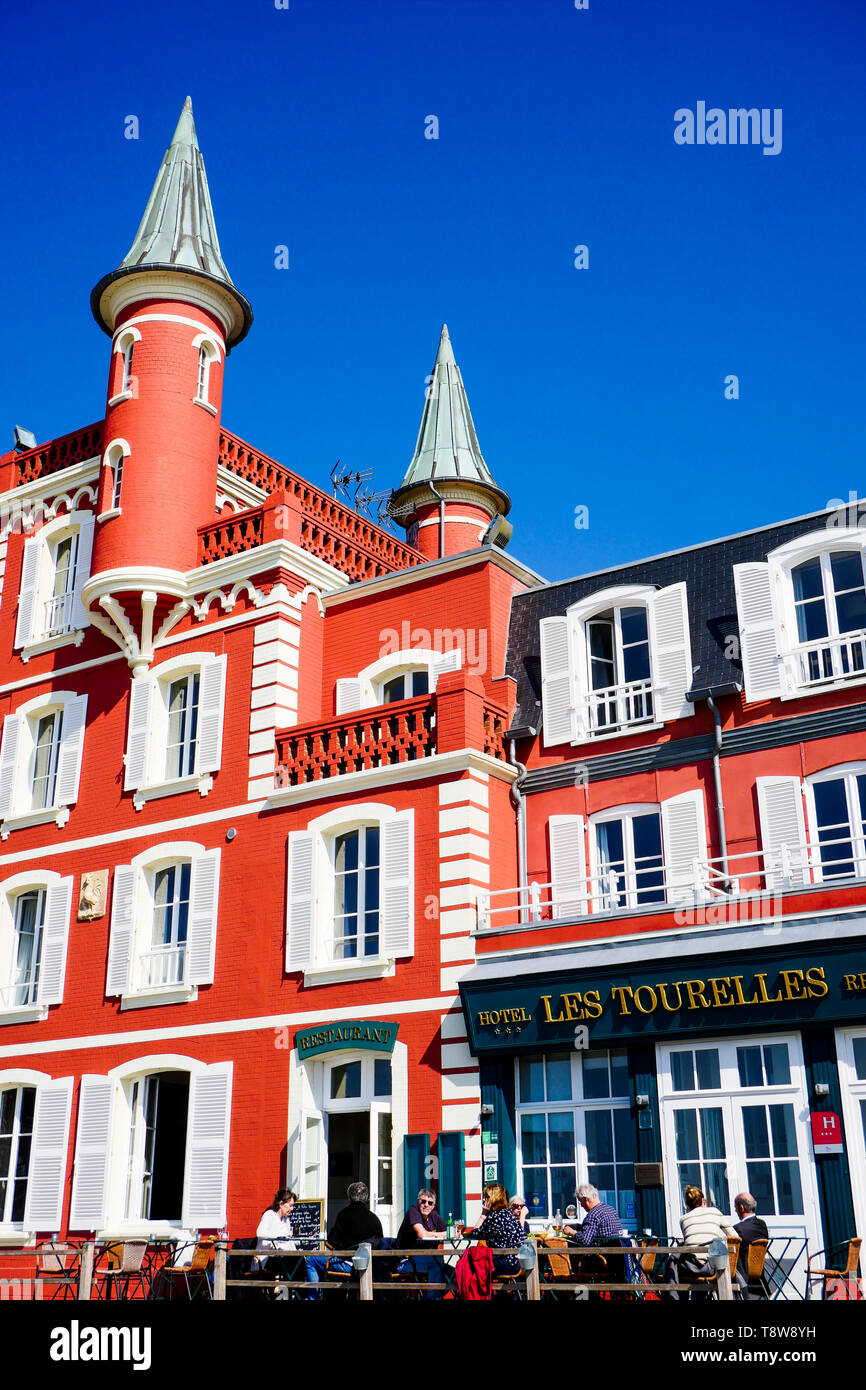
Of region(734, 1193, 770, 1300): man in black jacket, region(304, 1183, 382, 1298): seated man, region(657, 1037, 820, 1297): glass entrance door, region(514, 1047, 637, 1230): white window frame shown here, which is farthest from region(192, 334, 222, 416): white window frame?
region(734, 1193, 770, 1300): man in black jacket

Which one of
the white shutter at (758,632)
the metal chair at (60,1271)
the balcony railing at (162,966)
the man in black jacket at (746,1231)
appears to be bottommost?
the metal chair at (60,1271)

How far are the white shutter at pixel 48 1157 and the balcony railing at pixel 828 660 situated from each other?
13029mm

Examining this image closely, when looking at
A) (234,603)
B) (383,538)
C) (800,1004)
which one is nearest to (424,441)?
(383,538)

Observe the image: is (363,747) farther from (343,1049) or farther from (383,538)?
(383,538)

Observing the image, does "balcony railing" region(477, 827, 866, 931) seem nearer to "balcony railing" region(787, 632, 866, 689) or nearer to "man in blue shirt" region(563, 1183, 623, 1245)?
"balcony railing" region(787, 632, 866, 689)

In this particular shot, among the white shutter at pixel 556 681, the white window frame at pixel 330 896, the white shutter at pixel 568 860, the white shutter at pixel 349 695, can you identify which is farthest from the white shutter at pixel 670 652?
the white shutter at pixel 349 695

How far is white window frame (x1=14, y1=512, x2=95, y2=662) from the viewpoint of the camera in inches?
996

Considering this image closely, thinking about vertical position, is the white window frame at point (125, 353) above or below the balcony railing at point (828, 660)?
above

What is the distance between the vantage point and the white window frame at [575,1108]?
17016 millimetres

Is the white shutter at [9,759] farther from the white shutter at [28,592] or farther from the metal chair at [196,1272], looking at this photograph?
the metal chair at [196,1272]

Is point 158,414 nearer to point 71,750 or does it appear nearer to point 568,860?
point 71,750

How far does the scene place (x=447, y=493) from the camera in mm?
30719

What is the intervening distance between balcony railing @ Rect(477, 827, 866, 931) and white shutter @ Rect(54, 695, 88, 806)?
8585 mm
